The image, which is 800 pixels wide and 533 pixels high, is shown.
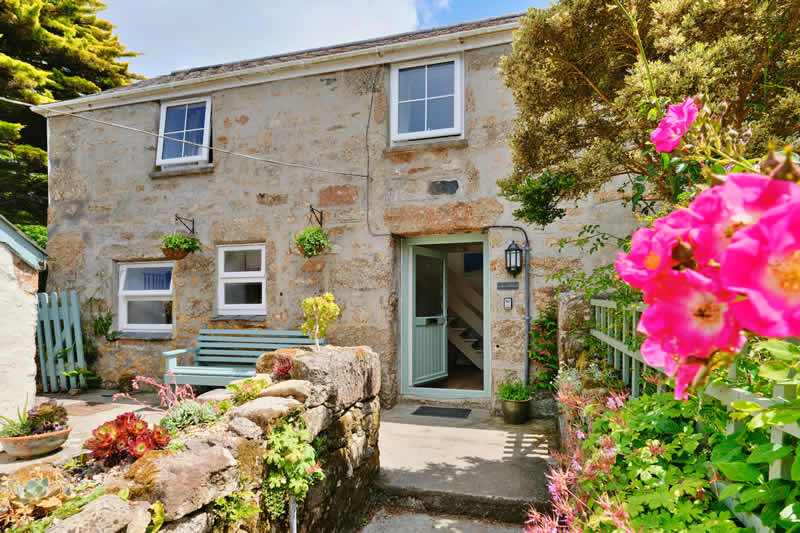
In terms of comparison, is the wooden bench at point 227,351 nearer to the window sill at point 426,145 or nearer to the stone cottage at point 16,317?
the stone cottage at point 16,317

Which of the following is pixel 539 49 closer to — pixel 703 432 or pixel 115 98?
pixel 703 432

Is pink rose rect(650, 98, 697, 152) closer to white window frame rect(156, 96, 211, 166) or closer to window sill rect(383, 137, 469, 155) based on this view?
window sill rect(383, 137, 469, 155)

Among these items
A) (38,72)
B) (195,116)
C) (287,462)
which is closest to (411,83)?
(195,116)

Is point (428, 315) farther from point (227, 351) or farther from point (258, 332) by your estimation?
point (227, 351)

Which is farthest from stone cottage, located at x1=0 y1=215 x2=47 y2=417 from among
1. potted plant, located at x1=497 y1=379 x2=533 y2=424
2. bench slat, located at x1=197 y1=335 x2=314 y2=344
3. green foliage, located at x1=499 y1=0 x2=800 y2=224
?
potted plant, located at x1=497 y1=379 x2=533 y2=424

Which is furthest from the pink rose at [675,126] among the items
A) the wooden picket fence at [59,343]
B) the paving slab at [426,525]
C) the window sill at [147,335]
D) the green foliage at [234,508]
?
the wooden picket fence at [59,343]

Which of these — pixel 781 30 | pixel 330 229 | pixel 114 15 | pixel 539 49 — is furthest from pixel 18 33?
pixel 781 30

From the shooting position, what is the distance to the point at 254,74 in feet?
21.0

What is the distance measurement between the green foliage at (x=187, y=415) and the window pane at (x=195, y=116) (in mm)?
5669

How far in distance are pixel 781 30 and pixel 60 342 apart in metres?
9.27

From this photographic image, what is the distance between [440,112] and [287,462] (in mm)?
4919

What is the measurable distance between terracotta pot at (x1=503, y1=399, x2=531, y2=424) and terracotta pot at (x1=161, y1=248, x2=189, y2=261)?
5153 mm

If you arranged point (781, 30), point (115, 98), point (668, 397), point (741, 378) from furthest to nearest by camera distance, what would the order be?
point (115, 98) < point (781, 30) < point (668, 397) < point (741, 378)

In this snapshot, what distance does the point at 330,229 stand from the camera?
6027 millimetres
